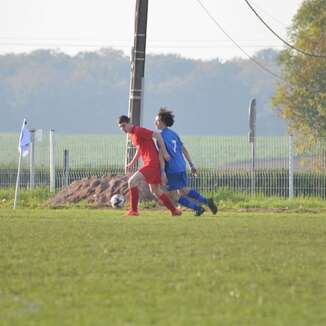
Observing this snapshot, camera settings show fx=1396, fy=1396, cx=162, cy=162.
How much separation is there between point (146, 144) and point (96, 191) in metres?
7.59

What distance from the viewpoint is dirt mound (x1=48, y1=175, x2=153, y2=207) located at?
28.9 metres

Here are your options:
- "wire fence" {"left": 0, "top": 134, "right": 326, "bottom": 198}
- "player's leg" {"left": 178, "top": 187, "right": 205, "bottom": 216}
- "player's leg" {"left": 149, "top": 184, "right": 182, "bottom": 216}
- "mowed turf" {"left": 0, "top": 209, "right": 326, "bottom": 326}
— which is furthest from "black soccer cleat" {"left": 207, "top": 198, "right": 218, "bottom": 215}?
"wire fence" {"left": 0, "top": 134, "right": 326, "bottom": 198}

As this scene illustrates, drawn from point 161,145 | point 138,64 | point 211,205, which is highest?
point 138,64

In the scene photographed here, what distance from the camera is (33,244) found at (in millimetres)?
14594

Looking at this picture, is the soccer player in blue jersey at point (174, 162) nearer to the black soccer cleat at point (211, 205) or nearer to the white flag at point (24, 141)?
the black soccer cleat at point (211, 205)

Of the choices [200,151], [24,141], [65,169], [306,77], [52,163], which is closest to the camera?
[24,141]

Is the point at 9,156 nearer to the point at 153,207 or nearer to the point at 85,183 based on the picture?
the point at 85,183

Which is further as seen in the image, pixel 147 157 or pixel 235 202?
pixel 235 202

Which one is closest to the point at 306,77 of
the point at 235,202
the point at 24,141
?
the point at 235,202

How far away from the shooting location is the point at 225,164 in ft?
109

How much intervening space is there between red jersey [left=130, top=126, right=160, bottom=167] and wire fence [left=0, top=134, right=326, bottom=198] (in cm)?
951

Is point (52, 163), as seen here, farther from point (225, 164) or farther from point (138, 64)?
point (225, 164)

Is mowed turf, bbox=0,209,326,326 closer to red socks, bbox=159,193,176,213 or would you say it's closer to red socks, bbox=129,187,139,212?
red socks, bbox=159,193,176,213

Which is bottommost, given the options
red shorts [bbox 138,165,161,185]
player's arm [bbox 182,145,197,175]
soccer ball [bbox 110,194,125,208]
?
soccer ball [bbox 110,194,125,208]
